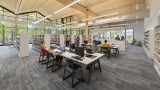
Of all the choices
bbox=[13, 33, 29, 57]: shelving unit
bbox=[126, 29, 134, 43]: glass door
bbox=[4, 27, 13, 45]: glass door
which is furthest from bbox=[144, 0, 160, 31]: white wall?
bbox=[4, 27, 13, 45]: glass door

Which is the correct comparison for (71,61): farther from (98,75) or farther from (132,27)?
(132,27)

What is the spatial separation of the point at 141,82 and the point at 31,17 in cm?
1541

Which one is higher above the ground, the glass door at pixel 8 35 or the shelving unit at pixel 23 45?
the glass door at pixel 8 35

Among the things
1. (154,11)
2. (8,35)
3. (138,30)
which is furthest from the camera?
(138,30)

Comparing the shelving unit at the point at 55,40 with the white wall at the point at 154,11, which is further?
the shelving unit at the point at 55,40

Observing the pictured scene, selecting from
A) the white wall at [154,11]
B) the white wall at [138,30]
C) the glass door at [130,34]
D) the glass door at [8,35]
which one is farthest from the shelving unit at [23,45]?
the glass door at [130,34]

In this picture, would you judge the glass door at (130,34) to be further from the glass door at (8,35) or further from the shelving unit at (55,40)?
the glass door at (8,35)

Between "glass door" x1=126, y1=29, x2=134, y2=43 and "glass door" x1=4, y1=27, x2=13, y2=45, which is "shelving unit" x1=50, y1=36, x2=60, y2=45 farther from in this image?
"glass door" x1=126, y1=29, x2=134, y2=43

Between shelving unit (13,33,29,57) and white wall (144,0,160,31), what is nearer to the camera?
white wall (144,0,160,31)

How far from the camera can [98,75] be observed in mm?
3701

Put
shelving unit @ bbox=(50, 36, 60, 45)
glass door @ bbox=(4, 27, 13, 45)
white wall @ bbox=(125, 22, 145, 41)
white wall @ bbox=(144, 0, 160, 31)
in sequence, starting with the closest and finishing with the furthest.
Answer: white wall @ bbox=(144, 0, 160, 31) → shelving unit @ bbox=(50, 36, 60, 45) → glass door @ bbox=(4, 27, 13, 45) → white wall @ bbox=(125, 22, 145, 41)

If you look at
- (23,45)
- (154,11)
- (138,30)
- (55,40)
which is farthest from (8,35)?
(138,30)

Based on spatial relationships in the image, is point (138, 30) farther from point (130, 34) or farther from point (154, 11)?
point (154, 11)

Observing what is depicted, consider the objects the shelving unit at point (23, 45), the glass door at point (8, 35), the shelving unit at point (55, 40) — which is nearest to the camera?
the shelving unit at point (23, 45)
